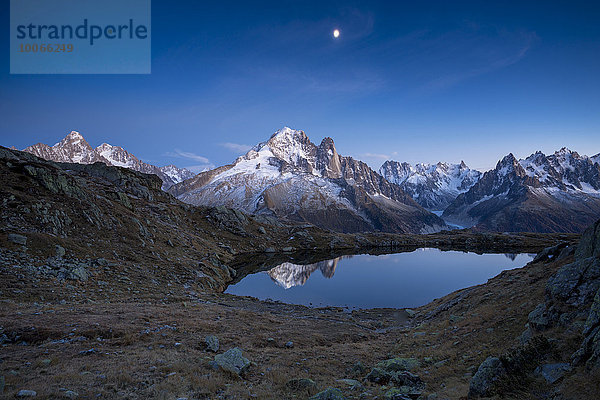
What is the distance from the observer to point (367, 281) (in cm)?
8206

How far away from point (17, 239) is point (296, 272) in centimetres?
6953

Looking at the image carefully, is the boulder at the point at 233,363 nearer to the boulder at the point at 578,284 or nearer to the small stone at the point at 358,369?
the small stone at the point at 358,369

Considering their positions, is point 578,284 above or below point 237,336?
above

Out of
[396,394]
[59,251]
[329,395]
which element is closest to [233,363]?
[329,395]

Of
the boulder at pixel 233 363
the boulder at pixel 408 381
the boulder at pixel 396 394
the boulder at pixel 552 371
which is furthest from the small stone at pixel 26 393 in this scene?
the boulder at pixel 552 371

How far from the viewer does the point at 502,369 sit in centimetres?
1147

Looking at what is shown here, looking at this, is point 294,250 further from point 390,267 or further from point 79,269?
point 79,269

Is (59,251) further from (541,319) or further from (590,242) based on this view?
(590,242)

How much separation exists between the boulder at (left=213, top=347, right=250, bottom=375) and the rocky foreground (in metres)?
0.07

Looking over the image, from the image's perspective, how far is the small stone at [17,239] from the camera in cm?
3806

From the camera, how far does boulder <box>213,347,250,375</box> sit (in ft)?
49.7

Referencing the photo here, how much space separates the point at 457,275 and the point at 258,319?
82.8 m

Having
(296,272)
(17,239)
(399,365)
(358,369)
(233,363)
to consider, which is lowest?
(296,272)

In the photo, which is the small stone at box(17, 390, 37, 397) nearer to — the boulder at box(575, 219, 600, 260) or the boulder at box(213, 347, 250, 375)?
the boulder at box(213, 347, 250, 375)
